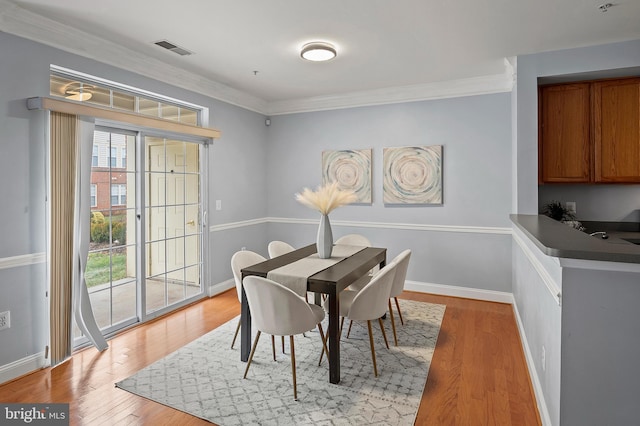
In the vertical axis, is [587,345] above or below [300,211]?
below

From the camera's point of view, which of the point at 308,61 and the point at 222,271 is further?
the point at 222,271

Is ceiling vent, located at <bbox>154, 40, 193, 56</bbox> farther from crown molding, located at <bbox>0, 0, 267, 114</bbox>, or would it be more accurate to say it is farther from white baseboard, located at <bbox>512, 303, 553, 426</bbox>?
white baseboard, located at <bbox>512, 303, 553, 426</bbox>

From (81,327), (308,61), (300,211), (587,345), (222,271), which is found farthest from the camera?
(300,211)

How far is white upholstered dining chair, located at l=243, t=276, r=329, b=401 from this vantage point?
90.4 inches

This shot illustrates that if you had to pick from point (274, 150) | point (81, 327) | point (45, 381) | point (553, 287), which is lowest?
point (45, 381)

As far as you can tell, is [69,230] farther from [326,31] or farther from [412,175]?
[412,175]

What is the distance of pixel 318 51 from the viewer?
323 cm

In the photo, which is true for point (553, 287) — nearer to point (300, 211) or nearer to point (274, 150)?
point (300, 211)

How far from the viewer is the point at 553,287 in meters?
1.76

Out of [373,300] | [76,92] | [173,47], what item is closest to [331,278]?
[373,300]

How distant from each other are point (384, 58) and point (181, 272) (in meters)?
3.19

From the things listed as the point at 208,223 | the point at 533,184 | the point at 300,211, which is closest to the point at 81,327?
the point at 208,223

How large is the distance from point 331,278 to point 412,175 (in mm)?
2503

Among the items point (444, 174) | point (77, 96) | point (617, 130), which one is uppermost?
point (77, 96)
